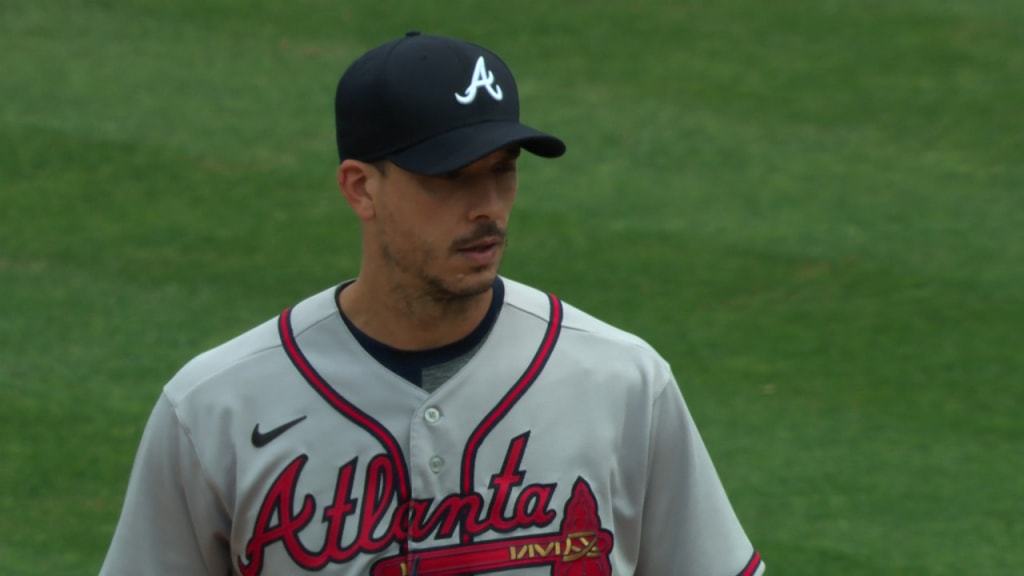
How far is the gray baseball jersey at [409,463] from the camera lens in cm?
256

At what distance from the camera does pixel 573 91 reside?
8461 millimetres

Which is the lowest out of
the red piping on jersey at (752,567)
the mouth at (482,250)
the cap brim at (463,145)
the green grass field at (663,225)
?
the green grass field at (663,225)

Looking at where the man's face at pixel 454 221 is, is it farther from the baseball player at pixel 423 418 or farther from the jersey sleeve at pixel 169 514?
the jersey sleeve at pixel 169 514

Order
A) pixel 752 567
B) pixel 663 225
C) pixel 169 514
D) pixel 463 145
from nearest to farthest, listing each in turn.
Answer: pixel 463 145, pixel 169 514, pixel 752 567, pixel 663 225

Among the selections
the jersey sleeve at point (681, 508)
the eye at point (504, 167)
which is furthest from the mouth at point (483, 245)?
the jersey sleeve at point (681, 508)

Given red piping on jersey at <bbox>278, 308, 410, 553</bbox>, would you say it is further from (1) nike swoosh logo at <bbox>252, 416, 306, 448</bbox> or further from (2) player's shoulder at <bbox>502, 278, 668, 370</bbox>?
(2) player's shoulder at <bbox>502, 278, 668, 370</bbox>

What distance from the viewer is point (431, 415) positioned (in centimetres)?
259

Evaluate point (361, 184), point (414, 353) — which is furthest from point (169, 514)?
point (361, 184)

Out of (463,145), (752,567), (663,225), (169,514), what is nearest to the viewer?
(463,145)

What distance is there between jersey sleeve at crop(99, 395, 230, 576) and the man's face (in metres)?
0.44

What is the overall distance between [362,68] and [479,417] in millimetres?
565

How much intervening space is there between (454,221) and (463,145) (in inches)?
4.7

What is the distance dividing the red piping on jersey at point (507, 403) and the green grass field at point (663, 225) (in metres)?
2.60

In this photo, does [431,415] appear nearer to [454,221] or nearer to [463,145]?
[454,221]
